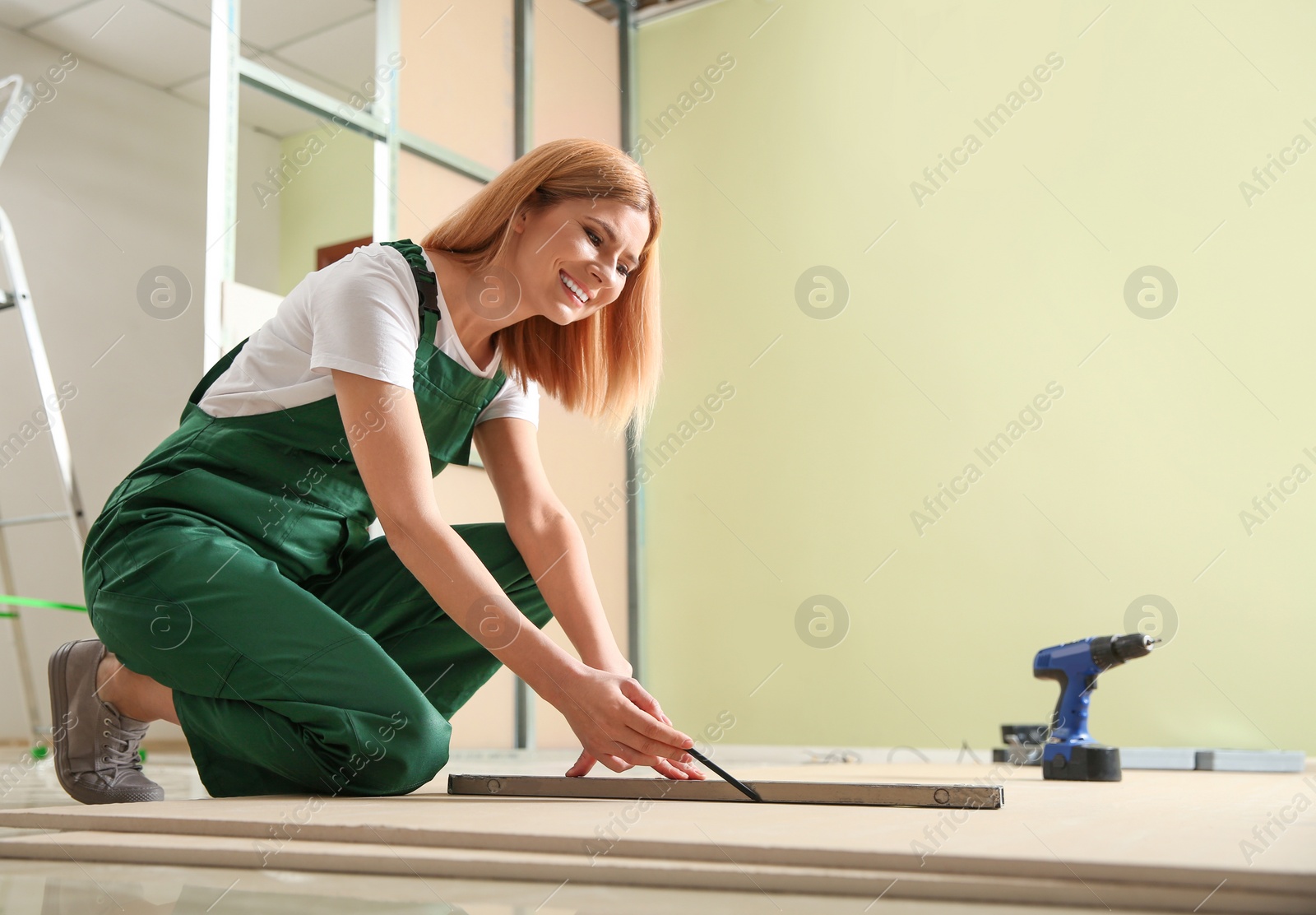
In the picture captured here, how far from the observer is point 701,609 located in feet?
11.2

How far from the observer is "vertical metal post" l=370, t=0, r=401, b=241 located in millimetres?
2996

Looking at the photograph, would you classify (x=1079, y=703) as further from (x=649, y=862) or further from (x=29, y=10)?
(x=29, y=10)

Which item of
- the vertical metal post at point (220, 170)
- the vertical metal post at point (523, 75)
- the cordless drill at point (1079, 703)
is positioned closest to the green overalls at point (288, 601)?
the cordless drill at point (1079, 703)

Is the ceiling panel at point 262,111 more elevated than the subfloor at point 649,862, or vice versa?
the ceiling panel at point 262,111

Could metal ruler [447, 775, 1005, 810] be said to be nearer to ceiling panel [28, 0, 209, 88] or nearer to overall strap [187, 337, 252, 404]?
overall strap [187, 337, 252, 404]

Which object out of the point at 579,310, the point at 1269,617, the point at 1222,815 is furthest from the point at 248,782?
the point at 1269,617

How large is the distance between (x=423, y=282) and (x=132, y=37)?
124 inches

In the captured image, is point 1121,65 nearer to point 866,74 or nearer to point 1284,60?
point 1284,60

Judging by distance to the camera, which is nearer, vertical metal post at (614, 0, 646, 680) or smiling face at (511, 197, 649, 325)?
smiling face at (511, 197, 649, 325)

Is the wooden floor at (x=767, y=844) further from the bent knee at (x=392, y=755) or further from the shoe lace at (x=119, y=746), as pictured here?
the shoe lace at (x=119, y=746)

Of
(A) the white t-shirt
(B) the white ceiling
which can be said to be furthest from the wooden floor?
(B) the white ceiling

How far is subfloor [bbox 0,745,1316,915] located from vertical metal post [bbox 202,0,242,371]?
1562 mm

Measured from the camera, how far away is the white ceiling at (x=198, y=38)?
12.1 feet

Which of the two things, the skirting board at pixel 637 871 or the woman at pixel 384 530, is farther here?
the woman at pixel 384 530
